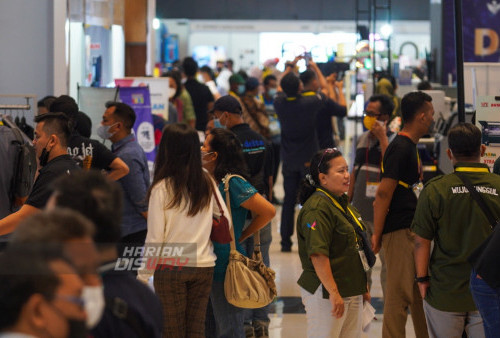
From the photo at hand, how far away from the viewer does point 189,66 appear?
10.8 meters

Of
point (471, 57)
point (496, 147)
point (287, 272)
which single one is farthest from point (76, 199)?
point (471, 57)

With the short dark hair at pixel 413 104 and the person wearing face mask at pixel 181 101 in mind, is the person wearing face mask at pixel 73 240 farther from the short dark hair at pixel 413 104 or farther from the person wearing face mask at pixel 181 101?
the person wearing face mask at pixel 181 101

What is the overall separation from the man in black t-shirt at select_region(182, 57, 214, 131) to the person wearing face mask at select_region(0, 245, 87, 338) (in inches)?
371

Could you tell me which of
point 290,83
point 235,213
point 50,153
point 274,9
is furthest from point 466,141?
point 274,9

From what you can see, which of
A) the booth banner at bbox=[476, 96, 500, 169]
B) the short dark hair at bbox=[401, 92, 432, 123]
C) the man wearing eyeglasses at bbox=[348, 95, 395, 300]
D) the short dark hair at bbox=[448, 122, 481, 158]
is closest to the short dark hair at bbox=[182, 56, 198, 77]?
the man wearing eyeglasses at bbox=[348, 95, 395, 300]

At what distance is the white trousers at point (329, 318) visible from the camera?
391 cm

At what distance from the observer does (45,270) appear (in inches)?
52.7

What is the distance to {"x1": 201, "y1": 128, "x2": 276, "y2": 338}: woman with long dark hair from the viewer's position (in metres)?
4.22

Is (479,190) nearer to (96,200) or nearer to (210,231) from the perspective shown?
(210,231)

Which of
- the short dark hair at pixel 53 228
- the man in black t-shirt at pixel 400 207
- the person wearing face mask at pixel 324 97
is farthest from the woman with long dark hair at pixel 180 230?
the person wearing face mask at pixel 324 97

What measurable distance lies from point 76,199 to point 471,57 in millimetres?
10709

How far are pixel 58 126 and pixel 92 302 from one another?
2.88 m

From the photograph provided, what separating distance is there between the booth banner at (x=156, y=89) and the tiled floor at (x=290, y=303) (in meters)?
1.88

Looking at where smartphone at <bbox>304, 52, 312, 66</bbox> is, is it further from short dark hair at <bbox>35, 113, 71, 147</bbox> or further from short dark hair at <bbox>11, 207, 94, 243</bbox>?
short dark hair at <bbox>11, 207, 94, 243</bbox>
